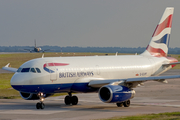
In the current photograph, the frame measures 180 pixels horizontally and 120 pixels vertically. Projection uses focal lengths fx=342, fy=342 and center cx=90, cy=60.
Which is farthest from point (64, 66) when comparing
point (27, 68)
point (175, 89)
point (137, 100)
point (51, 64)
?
point (175, 89)

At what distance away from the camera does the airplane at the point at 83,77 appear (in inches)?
1046

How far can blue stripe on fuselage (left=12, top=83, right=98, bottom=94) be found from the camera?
26375 millimetres

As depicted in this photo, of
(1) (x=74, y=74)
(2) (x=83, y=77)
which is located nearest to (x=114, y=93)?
(2) (x=83, y=77)

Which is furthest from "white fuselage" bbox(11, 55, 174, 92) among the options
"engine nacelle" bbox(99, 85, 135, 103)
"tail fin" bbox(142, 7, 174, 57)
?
"engine nacelle" bbox(99, 85, 135, 103)

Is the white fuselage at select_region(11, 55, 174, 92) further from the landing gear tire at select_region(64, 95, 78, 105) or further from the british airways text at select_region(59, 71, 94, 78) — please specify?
the landing gear tire at select_region(64, 95, 78, 105)

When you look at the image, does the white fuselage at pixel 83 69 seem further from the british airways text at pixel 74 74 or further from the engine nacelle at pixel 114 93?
the engine nacelle at pixel 114 93

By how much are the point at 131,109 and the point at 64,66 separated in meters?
6.42

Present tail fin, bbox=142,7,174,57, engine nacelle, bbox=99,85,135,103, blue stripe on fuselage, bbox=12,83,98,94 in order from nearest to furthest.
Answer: engine nacelle, bbox=99,85,135,103
blue stripe on fuselage, bbox=12,83,98,94
tail fin, bbox=142,7,174,57

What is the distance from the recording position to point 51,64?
2753 cm

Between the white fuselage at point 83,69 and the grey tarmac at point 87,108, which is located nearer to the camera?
the grey tarmac at point 87,108

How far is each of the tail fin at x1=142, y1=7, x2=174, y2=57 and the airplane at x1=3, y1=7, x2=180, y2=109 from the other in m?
2.69

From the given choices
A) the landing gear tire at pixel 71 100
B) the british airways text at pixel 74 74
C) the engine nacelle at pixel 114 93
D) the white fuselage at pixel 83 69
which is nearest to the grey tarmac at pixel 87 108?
the landing gear tire at pixel 71 100

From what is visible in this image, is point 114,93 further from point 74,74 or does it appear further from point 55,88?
point 55,88

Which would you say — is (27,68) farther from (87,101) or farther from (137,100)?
(137,100)
